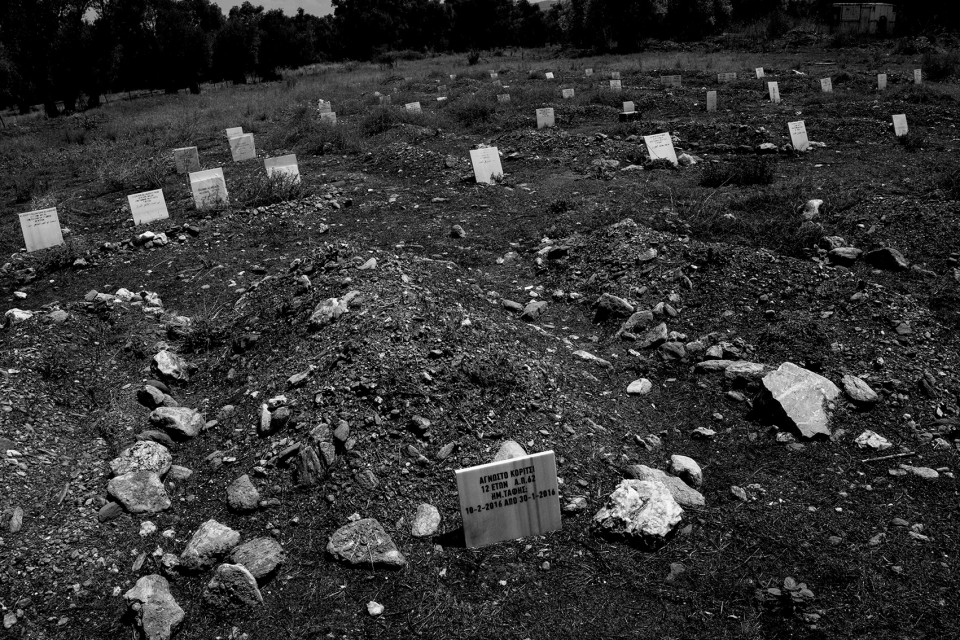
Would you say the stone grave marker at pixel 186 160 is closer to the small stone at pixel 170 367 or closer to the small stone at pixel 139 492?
the small stone at pixel 170 367

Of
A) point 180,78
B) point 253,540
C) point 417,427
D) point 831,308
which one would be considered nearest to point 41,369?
point 253,540

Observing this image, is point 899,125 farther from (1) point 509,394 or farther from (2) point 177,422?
(2) point 177,422

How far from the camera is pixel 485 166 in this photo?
387 inches

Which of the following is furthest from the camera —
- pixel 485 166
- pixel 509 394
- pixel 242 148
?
pixel 242 148

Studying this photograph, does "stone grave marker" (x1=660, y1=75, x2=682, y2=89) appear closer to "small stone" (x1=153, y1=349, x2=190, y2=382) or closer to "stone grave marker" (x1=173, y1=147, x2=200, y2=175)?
"stone grave marker" (x1=173, y1=147, x2=200, y2=175)

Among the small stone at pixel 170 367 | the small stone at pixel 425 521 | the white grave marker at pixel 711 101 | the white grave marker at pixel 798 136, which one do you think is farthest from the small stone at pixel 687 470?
the white grave marker at pixel 711 101

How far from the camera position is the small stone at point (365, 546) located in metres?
3.05

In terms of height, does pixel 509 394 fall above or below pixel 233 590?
above

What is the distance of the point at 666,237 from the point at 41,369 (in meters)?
5.54

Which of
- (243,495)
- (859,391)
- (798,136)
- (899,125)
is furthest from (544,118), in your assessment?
(243,495)

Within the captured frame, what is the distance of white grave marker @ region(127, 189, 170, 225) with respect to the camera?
869cm

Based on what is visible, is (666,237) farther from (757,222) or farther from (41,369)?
(41,369)

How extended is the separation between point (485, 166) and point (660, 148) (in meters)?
2.86

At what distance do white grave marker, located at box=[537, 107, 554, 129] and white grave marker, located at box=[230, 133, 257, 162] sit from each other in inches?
237
